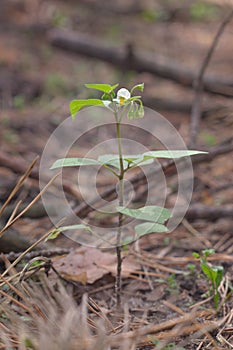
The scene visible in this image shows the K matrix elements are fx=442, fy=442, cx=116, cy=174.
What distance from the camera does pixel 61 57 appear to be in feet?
16.4

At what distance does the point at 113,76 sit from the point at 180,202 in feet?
7.85

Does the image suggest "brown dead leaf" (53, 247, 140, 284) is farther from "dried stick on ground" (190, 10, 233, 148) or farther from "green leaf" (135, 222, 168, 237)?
"dried stick on ground" (190, 10, 233, 148)

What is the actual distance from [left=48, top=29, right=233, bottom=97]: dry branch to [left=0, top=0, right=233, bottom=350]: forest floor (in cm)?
9

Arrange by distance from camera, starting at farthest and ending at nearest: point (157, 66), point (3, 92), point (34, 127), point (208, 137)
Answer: point (3, 92) → point (157, 66) → point (34, 127) → point (208, 137)

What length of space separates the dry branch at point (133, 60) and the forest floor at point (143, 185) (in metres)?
0.09

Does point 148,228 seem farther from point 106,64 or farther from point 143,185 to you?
point 106,64

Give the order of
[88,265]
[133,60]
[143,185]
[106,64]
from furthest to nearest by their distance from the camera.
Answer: [106,64] → [133,60] → [143,185] → [88,265]

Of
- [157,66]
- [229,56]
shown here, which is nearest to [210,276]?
[157,66]

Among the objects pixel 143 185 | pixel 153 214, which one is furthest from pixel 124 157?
pixel 143 185

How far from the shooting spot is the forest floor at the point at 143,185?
1.29m

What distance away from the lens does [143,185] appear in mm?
2262

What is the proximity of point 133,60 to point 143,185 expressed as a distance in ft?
5.48

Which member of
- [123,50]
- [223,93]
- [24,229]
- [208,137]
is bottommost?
[24,229]

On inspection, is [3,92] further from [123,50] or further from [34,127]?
[123,50]
